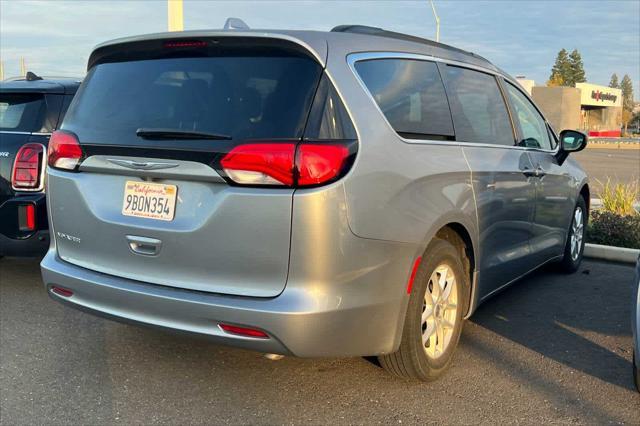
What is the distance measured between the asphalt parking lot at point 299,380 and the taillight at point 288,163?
0.90 meters

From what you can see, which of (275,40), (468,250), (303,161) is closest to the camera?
(303,161)

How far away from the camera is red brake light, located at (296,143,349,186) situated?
2.80 meters

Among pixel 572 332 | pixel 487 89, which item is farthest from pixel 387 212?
pixel 572 332

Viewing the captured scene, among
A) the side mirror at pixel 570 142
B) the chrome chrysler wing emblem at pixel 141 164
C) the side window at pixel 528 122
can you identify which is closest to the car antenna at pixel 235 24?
the chrome chrysler wing emblem at pixel 141 164

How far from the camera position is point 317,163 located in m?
2.80

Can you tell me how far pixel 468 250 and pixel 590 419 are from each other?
1.16 m

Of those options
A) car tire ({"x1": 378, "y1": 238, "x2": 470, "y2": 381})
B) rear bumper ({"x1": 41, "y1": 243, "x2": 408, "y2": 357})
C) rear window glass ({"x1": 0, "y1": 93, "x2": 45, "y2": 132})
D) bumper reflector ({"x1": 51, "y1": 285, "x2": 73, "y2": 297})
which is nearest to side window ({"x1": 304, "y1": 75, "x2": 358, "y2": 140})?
rear bumper ({"x1": 41, "y1": 243, "x2": 408, "y2": 357})

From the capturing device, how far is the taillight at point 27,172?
5.04m

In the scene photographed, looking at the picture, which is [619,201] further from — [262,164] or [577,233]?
[262,164]

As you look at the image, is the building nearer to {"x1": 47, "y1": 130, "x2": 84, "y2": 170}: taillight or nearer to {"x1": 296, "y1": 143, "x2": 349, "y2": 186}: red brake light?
{"x1": 47, "y1": 130, "x2": 84, "y2": 170}: taillight

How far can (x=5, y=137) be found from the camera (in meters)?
5.16

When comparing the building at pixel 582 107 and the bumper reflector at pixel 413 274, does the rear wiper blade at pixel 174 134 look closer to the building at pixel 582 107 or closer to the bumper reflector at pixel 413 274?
the bumper reflector at pixel 413 274

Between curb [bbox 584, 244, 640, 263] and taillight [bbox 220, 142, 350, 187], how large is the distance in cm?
483

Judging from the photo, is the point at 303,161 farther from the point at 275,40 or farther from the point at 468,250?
the point at 468,250
